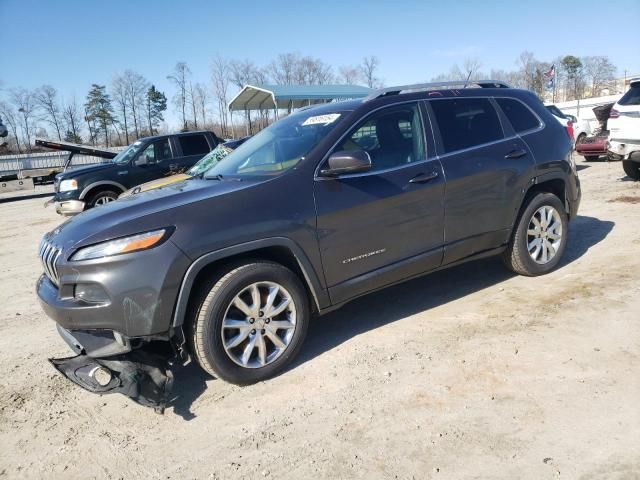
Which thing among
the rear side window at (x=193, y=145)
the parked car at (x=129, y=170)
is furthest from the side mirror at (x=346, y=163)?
the rear side window at (x=193, y=145)

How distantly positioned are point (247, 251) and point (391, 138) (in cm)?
154

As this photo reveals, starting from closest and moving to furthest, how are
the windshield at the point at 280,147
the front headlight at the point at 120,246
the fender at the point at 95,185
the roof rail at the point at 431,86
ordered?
the front headlight at the point at 120,246 < the windshield at the point at 280,147 < the roof rail at the point at 431,86 < the fender at the point at 95,185

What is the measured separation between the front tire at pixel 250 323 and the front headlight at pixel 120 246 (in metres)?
0.45

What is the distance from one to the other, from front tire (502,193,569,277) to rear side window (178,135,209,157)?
879 cm

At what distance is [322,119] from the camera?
3.97 meters

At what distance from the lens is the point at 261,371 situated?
3316 millimetres

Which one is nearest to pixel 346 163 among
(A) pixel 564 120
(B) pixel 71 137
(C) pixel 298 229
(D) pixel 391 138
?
(C) pixel 298 229

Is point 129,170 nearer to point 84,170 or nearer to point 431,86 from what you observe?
point 84,170

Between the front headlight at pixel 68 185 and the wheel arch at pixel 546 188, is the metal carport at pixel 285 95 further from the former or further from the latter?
the wheel arch at pixel 546 188

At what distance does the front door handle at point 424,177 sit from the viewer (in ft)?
12.7

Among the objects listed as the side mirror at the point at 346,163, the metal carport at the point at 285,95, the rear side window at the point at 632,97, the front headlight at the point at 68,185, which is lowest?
the front headlight at the point at 68,185

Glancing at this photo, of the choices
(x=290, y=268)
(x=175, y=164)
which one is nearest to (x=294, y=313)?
(x=290, y=268)

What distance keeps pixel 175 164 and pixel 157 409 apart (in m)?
9.20

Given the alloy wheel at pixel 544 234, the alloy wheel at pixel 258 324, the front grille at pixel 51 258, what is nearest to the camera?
the front grille at pixel 51 258
